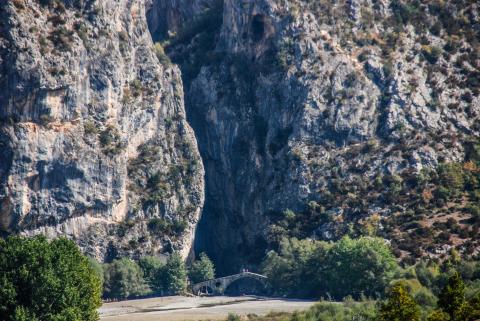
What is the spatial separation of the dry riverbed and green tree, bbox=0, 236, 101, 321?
2917 centimetres

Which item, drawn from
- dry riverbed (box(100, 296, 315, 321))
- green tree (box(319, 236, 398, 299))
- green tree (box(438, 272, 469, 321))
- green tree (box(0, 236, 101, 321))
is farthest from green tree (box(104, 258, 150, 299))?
green tree (box(438, 272, 469, 321))

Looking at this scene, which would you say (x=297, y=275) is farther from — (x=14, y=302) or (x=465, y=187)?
(x=14, y=302)

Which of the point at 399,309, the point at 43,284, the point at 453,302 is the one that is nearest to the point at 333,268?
the point at 43,284

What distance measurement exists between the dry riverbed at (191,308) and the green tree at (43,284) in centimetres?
2917

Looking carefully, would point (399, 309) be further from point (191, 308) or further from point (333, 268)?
point (191, 308)

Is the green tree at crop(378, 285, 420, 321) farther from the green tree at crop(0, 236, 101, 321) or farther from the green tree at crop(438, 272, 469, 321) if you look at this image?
the green tree at crop(0, 236, 101, 321)

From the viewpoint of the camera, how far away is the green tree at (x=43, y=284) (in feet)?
407

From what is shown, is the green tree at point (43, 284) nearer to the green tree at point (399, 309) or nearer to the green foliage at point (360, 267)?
the green tree at point (399, 309)

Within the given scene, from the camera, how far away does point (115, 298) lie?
652 ft

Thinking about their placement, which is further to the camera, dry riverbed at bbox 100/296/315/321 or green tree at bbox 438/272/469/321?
dry riverbed at bbox 100/296/315/321

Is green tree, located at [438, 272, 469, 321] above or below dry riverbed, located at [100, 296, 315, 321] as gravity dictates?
above

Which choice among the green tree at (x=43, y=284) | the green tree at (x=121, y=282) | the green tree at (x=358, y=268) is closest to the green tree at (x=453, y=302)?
the green tree at (x=43, y=284)

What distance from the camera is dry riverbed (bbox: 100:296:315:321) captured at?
164m

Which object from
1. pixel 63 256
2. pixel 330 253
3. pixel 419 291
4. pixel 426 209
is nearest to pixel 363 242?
pixel 330 253
